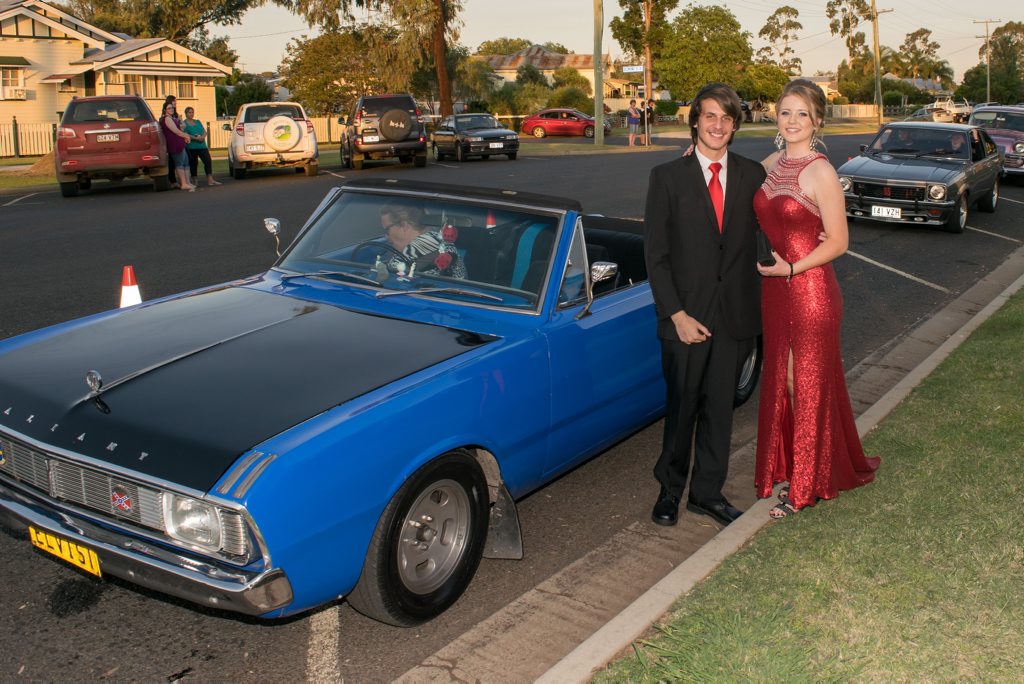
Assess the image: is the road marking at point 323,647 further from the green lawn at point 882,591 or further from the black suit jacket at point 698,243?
the black suit jacket at point 698,243

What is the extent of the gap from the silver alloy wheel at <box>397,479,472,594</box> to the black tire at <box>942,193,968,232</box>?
12.7 meters

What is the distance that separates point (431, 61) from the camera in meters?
59.4

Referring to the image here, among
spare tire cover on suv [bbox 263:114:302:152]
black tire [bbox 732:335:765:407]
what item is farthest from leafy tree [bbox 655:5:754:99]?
black tire [bbox 732:335:765:407]

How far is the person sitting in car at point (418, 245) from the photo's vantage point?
502 cm

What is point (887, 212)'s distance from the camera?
15.0m

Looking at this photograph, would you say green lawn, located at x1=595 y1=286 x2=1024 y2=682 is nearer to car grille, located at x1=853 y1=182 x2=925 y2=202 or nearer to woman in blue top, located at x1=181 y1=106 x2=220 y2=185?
car grille, located at x1=853 y1=182 x2=925 y2=202

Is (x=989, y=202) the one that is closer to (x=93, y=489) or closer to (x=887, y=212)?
(x=887, y=212)

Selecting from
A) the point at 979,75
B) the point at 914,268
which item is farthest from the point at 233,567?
the point at 979,75

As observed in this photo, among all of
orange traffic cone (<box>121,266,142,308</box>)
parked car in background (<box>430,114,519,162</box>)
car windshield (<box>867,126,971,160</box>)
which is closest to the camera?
orange traffic cone (<box>121,266,142,308</box>)

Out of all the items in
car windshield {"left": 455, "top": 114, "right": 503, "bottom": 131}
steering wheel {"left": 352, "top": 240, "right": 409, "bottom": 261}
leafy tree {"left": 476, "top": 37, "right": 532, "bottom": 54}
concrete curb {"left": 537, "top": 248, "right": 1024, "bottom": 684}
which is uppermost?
leafy tree {"left": 476, "top": 37, "right": 532, "bottom": 54}

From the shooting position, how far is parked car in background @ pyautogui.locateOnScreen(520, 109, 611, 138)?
51.2m

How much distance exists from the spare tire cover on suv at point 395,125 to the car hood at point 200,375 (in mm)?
22464

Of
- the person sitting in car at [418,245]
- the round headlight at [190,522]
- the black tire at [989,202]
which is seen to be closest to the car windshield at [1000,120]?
the black tire at [989,202]

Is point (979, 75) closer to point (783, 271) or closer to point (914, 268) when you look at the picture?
point (914, 268)
